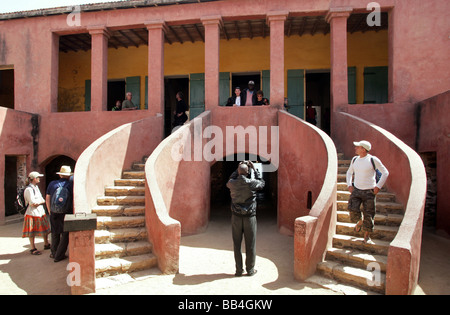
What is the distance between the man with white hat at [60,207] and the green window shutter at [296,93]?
26.7 ft

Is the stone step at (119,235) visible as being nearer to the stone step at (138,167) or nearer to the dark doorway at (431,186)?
the stone step at (138,167)

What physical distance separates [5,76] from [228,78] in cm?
1139

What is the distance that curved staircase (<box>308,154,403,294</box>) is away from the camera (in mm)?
4445

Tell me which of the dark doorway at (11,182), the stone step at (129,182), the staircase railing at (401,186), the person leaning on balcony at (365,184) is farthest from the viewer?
the dark doorway at (11,182)

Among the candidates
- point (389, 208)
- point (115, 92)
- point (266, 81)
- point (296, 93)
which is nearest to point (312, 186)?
point (389, 208)

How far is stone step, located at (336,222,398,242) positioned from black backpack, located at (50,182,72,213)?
491 cm

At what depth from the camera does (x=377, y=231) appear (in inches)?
206

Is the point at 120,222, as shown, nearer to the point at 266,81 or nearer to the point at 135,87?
the point at 266,81

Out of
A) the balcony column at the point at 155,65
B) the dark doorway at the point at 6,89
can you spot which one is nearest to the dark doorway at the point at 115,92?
the dark doorway at the point at 6,89

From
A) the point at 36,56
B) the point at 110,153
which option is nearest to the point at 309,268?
the point at 110,153

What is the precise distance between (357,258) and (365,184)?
3.78 feet

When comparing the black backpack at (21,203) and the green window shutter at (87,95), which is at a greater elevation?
the green window shutter at (87,95)

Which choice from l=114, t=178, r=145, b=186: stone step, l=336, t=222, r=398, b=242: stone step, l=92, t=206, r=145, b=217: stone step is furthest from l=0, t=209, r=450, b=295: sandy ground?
l=114, t=178, r=145, b=186: stone step

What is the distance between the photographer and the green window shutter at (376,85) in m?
11.2
